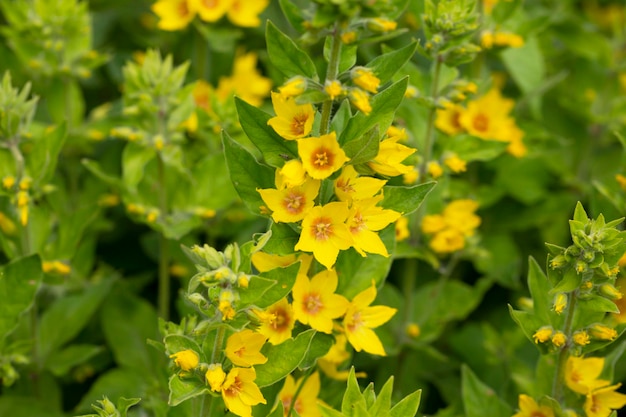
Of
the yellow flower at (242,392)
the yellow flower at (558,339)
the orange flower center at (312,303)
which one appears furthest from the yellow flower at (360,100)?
the yellow flower at (558,339)

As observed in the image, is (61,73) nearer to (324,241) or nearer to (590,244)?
(324,241)

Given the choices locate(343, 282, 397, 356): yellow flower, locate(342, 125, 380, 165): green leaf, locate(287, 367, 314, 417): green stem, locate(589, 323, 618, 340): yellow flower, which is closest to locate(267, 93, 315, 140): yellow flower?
locate(342, 125, 380, 165): green leaf

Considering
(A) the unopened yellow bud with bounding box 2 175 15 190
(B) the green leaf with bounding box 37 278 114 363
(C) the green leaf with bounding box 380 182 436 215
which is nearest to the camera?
(C) the green leaf with bounding box 380 182 436 215

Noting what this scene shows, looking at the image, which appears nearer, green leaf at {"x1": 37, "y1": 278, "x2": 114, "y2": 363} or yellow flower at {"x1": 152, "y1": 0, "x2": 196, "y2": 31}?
green leaf at {"x1": 37, "y1": 278, "x2": 114, "y2": 363}

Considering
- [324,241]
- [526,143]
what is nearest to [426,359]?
[526,143]

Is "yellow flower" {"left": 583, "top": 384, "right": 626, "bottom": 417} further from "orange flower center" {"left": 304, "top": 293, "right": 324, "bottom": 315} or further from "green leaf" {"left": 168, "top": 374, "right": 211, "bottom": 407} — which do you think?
"green leaf" {"left": 168, "top": 374, "right": 211, "bottom": 407}

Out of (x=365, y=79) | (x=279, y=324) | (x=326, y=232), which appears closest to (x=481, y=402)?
(x=279, y=324)

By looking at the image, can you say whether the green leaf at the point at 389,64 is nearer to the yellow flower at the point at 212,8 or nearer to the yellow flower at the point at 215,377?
the yellow flower at the point at 215,377
